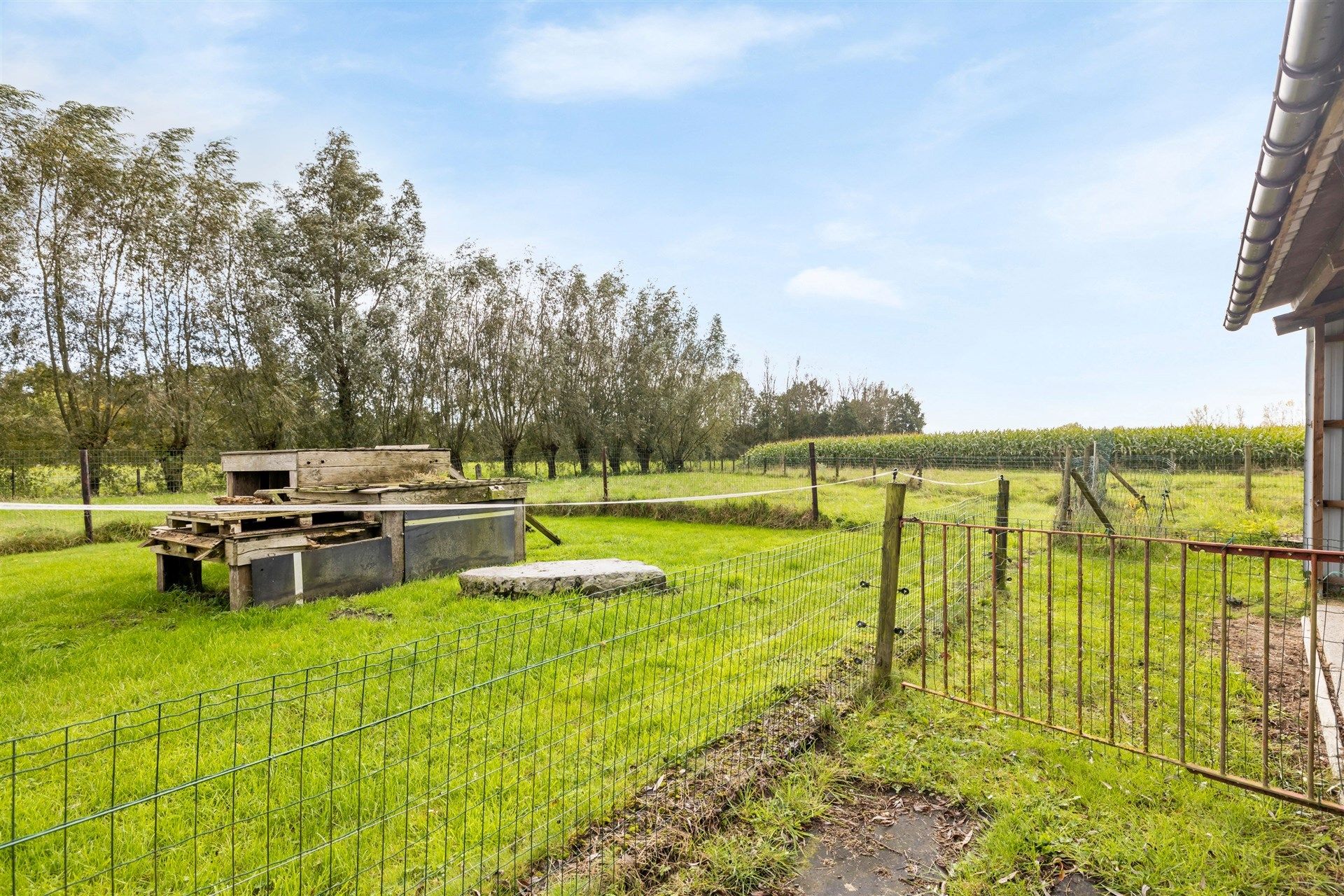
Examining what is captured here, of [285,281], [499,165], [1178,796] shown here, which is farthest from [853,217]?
[285,281]

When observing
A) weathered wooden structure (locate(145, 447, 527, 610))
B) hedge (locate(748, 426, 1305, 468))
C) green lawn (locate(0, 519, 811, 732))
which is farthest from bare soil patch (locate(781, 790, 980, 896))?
hedge (locate(748, 426, 1305, 468))

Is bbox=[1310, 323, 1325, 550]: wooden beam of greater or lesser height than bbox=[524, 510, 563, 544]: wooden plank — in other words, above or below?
above

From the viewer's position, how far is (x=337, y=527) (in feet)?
22.1

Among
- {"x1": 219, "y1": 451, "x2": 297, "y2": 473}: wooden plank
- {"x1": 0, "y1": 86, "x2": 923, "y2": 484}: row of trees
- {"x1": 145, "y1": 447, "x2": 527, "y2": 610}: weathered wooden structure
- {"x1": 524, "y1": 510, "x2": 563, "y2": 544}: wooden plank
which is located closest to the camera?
{"x1": 145, "y1": 447, "x2": 527, "y2": 610}: weathered wooden structure

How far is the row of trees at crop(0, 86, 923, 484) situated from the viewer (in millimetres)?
14570

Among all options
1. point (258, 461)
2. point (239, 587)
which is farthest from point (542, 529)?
point (239, 587)

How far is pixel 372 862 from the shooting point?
2.45m

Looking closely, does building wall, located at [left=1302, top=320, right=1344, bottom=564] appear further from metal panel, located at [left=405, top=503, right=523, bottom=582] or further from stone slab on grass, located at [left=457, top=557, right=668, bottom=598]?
metal panel, located at [left=405, top=503, right=523, bottom=582]

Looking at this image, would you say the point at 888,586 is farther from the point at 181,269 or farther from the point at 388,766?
the point at 181,269

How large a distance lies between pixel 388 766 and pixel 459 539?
201 inches

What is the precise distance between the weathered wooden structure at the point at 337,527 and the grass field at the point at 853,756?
0.36m

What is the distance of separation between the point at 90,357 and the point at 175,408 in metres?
2.15

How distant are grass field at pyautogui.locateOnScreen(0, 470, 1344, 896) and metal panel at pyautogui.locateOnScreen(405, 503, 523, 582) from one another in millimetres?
598

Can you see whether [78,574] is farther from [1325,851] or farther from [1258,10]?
[1258,10]
